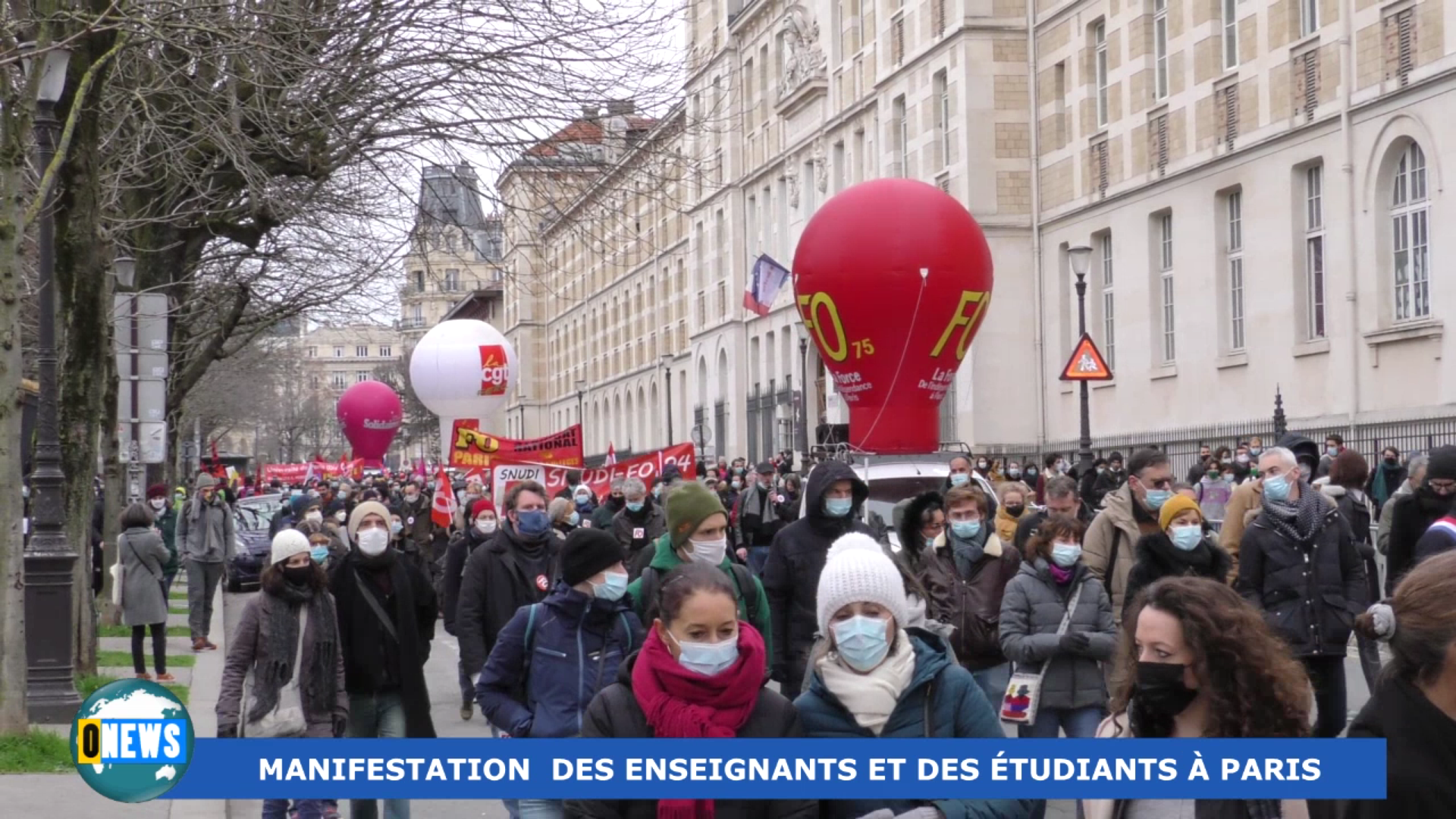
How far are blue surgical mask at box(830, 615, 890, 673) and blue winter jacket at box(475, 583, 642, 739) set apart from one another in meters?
2.54

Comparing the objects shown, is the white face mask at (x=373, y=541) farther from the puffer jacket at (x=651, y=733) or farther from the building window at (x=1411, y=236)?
the building window at (x=1411, y=236)

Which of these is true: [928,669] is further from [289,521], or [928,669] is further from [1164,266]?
[1164,266]

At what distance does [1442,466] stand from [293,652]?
6144mm

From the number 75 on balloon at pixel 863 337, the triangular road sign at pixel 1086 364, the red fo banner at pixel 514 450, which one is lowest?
the red fo banner at pixel 514 450

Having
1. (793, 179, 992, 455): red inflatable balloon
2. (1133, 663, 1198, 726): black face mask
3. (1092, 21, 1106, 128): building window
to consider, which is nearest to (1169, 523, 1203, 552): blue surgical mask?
(1133, 663, 1198, 726): black face mask

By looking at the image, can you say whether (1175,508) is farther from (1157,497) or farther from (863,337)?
(863,337)

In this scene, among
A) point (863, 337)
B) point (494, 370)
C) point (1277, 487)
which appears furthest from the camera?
point (494, 370)

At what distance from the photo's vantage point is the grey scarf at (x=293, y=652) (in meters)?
9.41

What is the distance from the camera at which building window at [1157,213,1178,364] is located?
37156 millimetres

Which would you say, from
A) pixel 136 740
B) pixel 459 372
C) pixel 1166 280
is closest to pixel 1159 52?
pixel 1166 280

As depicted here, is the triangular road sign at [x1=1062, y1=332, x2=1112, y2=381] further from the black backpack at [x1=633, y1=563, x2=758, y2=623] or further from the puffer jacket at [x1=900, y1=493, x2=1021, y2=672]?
the black backpack at [x1=633, y1=563, x2=758, y2=623]

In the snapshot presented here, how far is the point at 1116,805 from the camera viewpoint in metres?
4.28

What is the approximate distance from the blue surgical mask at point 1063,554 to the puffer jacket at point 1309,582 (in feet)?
4.39

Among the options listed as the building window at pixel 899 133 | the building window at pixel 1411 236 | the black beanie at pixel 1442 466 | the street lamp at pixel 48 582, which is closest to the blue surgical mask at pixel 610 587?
the black beanie at pixel 1442 466
